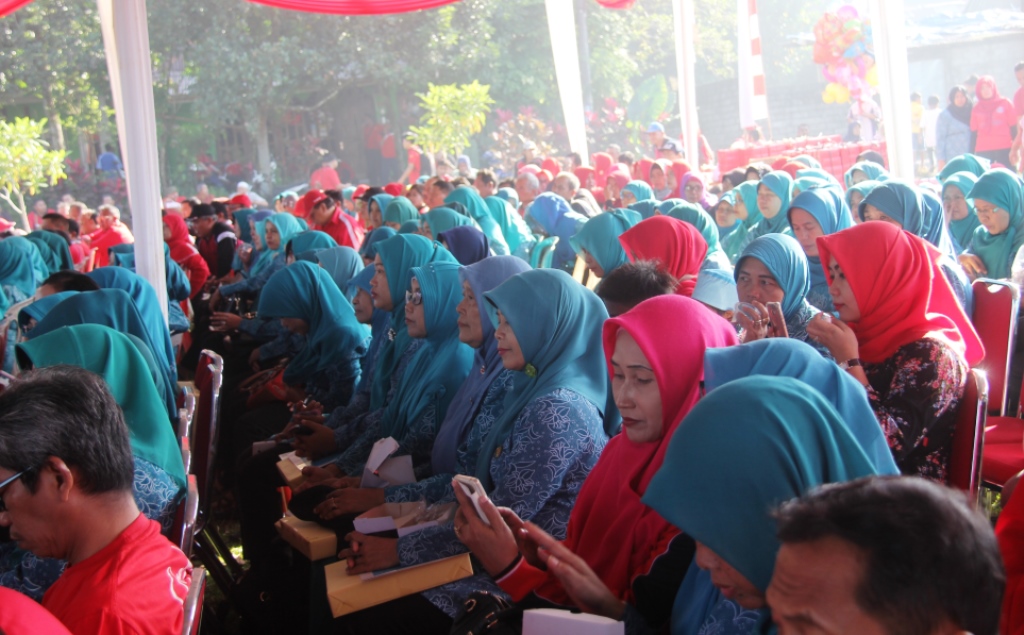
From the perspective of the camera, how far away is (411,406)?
325cm

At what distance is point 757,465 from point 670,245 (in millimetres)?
3087

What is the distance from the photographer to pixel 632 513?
74.1 inches

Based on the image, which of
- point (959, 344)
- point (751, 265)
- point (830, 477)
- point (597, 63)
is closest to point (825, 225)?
point (751, 265)

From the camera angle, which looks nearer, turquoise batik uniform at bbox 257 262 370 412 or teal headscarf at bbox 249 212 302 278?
turquoise batik uniform at bbox 257 262 370 412

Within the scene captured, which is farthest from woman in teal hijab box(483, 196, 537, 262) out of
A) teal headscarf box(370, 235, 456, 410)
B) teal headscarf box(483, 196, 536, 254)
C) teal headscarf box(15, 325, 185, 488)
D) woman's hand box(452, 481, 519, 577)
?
woman's hand box(452, 481, 519, 577)

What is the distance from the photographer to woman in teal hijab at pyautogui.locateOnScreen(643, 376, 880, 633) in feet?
4.42

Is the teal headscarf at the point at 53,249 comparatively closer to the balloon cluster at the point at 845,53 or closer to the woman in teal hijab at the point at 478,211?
the woman in teal hijab at the point at 478,211

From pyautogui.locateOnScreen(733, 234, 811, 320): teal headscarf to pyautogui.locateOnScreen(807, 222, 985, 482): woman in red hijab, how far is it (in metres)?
0.20

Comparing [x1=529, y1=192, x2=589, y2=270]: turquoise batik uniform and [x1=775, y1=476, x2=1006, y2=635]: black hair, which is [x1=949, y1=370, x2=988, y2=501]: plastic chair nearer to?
[x1=775, y1=476, x2=1006, y2=635]: black hair

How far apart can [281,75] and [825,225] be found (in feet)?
67.8

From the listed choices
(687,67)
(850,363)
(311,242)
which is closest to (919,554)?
(850,363)

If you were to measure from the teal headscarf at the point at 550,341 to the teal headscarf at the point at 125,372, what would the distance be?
86 cm

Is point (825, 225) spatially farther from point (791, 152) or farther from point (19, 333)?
point (791, 152)

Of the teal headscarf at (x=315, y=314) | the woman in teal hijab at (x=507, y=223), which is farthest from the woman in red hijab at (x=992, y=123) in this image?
the teal headscarf at (x=315, y=314)
